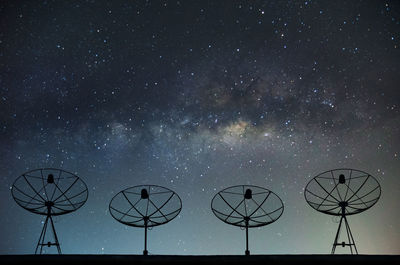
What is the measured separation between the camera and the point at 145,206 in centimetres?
1046

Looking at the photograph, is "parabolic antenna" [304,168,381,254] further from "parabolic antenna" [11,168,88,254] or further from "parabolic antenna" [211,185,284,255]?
"parabolic antenna" [11,168,88,254]
